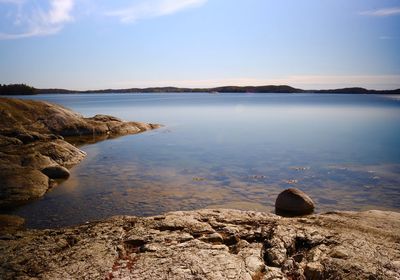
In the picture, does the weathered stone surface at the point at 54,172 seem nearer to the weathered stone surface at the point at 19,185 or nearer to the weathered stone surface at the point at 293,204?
the weathered stone surface at the point at 19,185

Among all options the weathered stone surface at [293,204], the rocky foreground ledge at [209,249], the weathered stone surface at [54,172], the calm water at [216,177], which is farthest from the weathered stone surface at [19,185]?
the weathered stone surface at [293,204]

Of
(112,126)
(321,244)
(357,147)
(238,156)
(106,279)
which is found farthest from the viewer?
(112,126)

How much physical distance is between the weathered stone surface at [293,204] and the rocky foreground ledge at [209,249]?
283 centimetres

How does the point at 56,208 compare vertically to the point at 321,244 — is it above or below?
below

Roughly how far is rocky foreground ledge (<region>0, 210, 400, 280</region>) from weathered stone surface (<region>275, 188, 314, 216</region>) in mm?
2835

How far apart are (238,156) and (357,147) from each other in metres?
12.4

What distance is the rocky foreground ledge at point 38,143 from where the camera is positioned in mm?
14742

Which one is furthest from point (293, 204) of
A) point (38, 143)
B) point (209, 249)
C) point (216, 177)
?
point (38, 143)

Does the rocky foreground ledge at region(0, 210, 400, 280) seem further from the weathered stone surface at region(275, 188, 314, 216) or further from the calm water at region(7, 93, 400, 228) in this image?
the calm water at region(7, 93, 400, 228)

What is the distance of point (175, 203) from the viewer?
46.1ft

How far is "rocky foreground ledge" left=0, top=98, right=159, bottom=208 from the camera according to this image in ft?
48.4

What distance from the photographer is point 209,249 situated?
754cm

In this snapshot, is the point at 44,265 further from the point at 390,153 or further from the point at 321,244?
the point at 390,153

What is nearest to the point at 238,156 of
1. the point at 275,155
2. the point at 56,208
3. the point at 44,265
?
the point at 275,155
